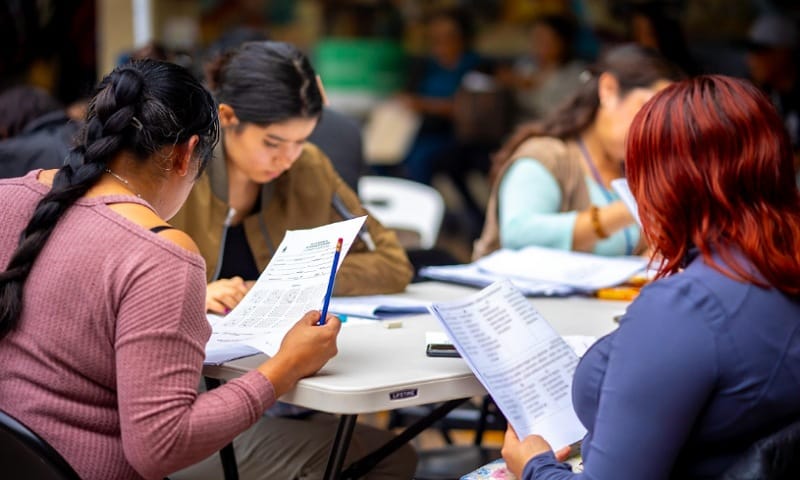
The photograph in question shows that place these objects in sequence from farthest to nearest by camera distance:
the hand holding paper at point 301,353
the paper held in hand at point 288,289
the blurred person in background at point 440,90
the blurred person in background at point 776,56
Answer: the blurred person in background at point 440,90
the blurred person in background at point 776,56
the paper held in hand at point 288,289
the hand holding paper at point 301,353

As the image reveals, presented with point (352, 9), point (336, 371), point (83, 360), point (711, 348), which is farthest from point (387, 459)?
point (352, 9)

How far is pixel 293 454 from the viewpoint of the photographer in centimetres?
228

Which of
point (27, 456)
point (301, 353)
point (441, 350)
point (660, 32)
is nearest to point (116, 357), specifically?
point (27, 456)

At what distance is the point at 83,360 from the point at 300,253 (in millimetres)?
488

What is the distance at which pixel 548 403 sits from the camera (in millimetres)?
1946

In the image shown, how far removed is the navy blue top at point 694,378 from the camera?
1.50m

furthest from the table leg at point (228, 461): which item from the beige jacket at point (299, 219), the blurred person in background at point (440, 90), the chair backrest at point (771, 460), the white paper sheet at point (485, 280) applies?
the blurred person in background at point (440, 90)

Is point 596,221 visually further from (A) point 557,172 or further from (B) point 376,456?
(B) point 376,456

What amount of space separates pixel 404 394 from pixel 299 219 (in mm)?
1000

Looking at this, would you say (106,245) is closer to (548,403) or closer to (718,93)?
(548,403)

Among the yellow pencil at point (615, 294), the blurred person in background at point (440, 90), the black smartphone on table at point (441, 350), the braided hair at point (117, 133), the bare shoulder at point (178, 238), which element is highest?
the braided hair at point (117, 133)

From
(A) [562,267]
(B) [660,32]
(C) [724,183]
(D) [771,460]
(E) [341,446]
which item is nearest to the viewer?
(D) [771,460]

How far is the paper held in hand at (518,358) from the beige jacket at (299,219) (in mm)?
637

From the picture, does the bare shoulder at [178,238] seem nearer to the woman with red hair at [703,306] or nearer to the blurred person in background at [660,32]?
the woman with red hair at [703,306]
